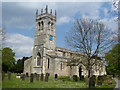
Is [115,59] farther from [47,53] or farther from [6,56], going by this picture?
[47,53]

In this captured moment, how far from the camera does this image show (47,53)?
42469 millimetres

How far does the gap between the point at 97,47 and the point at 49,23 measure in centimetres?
2454

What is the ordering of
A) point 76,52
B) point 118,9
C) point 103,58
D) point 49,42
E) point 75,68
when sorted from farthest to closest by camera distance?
1. point 49,42
2. point 75,68
3. point 76,52
4. point 103,58
5. point 118,9

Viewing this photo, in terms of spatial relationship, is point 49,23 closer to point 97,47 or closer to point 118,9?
point 97,47

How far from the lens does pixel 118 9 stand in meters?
9.79

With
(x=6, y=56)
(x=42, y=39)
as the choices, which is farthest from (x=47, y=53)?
(x=6, y=56)

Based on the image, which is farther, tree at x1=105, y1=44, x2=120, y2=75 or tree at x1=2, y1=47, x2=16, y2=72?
Result: tree at x1=2, y1=47, x2=16, y2=72

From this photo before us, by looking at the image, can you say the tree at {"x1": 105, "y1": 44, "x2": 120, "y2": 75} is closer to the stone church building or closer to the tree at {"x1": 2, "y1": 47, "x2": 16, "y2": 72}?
the tree at {"x1": 2, "y1": 47, "x2": 16, "y2": 72}

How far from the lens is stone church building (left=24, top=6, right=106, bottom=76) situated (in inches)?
1584

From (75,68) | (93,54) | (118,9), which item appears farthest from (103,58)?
(75,68)

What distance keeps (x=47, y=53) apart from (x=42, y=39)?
4.30 metres

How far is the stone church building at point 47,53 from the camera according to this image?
1584 inches

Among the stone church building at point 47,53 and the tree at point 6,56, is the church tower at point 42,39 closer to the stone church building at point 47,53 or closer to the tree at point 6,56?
the stone church building at point 47,53

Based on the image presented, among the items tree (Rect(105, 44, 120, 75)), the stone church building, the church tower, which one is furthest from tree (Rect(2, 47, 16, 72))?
tree (Rect(105, 44, 120, 75))
